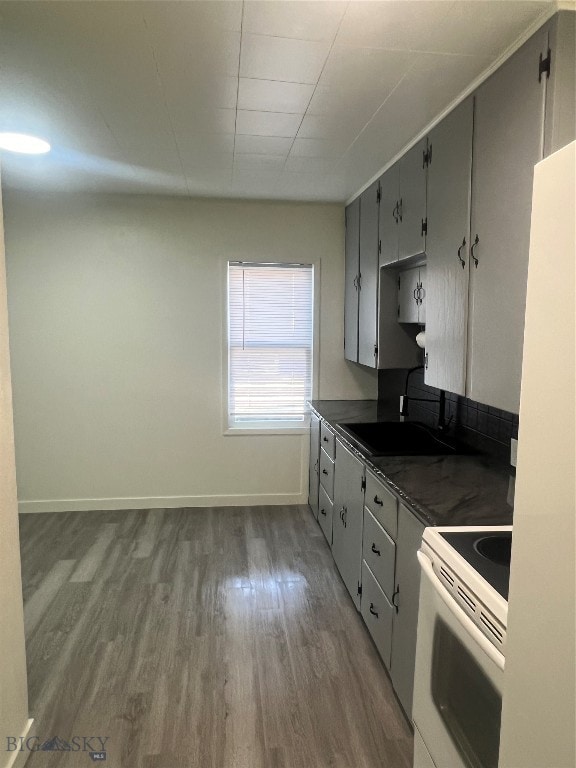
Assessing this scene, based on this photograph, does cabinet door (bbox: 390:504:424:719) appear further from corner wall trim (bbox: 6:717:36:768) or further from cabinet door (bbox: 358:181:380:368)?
cabinet door (bbox: 358:181:380:368)

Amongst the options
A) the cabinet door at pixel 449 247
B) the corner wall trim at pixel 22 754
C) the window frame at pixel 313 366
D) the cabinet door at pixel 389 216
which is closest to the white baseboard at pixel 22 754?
the corner wall trim at pixel 22 754

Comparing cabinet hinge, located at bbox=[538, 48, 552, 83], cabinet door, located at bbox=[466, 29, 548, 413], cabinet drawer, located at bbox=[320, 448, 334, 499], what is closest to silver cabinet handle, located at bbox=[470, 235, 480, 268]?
cabinet door, located at bbox=[466, 29, 548, 413]

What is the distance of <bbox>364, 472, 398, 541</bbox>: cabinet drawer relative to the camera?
204cm

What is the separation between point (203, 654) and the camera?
2377 millimetres

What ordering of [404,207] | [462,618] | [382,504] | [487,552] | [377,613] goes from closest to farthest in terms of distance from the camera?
[462,618]
[487,552]
[382,504]
[377,613]
[404,207]

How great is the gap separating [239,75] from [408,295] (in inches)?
63.0

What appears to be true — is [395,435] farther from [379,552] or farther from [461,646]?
[461,646]

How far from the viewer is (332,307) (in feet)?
13.8

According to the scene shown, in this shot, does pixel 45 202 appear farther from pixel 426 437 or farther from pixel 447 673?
pixel 447 673

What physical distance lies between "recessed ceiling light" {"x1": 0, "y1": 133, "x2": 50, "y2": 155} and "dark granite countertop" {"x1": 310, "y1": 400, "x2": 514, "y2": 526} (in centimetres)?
236

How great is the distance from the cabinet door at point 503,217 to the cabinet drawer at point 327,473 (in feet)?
4.78

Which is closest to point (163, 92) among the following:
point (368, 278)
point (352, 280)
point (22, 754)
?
point (368, 278)

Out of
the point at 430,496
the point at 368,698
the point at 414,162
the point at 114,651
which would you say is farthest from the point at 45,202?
the point at 368,698

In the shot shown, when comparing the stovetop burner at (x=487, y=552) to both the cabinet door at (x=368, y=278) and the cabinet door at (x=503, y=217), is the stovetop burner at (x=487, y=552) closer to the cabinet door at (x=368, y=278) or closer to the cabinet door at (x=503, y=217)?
the cabinet door at (x=503, y=217)
